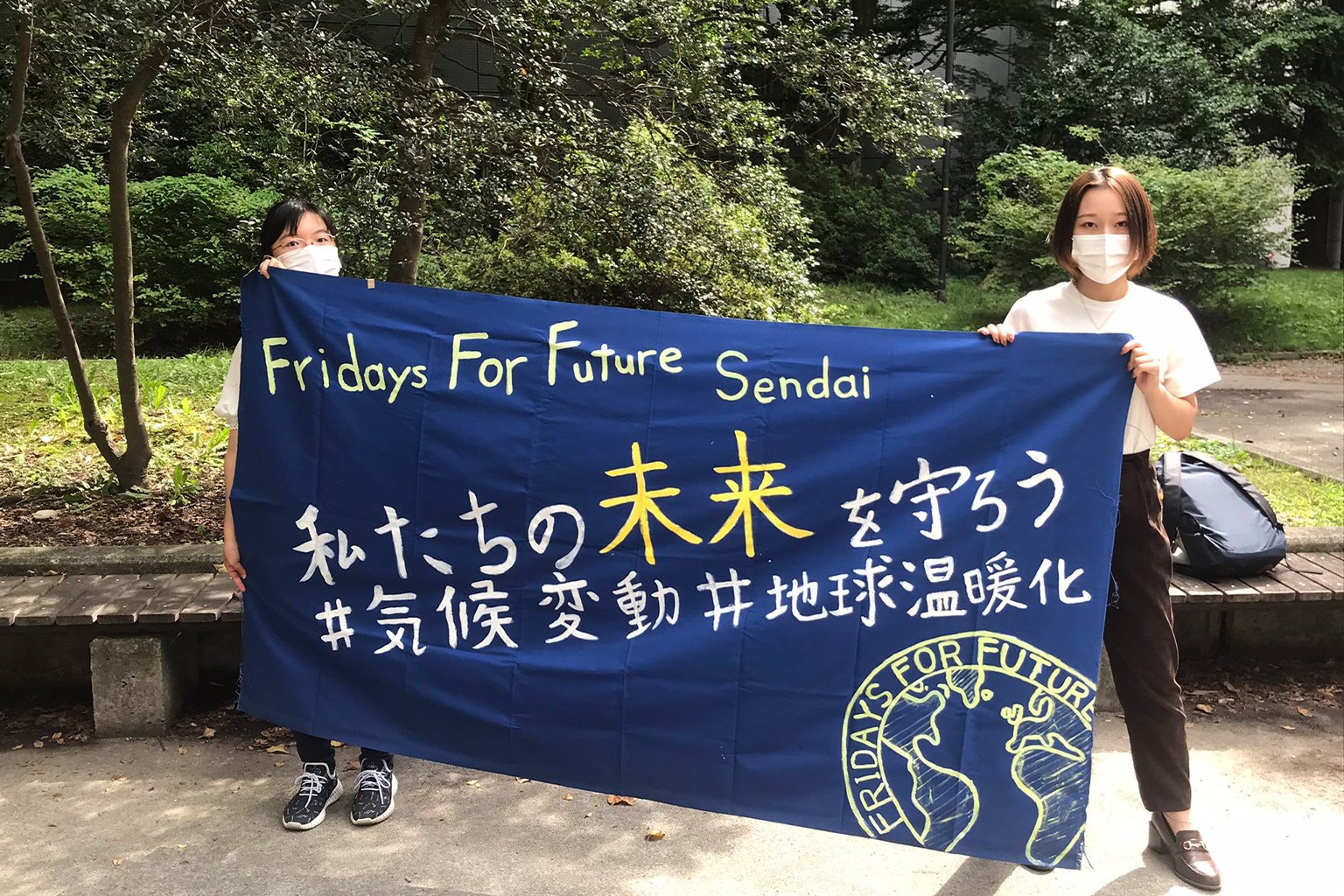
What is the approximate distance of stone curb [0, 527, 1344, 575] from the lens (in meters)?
3.91

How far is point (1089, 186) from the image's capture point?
8.68 feet

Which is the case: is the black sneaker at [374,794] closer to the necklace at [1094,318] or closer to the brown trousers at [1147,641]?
the brown trousers at [1147,641]

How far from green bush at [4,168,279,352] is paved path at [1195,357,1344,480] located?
853 cm

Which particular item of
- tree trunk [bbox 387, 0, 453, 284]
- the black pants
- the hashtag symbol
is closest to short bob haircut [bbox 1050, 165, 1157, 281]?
the hashtag symbol

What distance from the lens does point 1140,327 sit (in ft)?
8.69

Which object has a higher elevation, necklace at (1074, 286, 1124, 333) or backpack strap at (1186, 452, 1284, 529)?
necklace at (1074, 286, 1124, 333)

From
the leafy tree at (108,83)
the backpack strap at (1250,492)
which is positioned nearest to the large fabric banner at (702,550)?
the backpack strap at (1250,492)

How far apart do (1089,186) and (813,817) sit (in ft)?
5.56

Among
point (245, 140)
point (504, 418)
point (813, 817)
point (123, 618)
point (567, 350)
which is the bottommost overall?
point (813, 817)

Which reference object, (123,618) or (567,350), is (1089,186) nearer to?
(567,350)

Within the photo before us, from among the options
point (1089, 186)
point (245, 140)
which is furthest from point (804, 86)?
point (1089, 186)

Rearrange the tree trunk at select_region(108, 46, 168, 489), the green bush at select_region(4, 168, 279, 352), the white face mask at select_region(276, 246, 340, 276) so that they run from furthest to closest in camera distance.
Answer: the green bush at select_region(4, 168, 279, 352) < the tree trunk at select_region(108, 46, 168, 489) < the white face mask at select_region(276, 246, 340, 276)

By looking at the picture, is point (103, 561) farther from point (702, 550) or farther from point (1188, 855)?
point (1188, 855)

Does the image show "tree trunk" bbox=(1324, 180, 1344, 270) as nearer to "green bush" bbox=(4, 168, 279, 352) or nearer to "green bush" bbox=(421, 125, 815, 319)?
"green bush" bbox=(421, 125, 815, 319)
